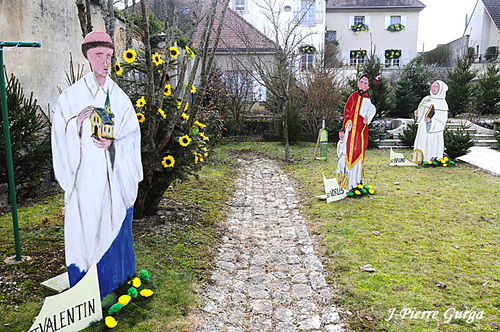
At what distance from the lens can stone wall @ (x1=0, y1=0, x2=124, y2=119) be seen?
21.1 ft

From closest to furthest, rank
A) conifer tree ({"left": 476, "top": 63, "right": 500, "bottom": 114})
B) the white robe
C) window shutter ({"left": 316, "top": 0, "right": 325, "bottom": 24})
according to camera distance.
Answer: the white robe → conifer tree ({"left": 476, "top": 63, "right": 500, "bottom": 114}) → window shutter ({"left": 316, "top": 0, "right": 325, "bottom": 24})

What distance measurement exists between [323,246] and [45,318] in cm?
330

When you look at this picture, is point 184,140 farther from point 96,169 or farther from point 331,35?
point 331,35

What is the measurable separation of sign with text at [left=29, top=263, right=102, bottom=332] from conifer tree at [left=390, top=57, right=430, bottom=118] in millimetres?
16834

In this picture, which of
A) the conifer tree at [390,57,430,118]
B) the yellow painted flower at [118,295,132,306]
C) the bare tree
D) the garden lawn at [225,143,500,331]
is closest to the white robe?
the yellow painted flower at [118,295,132,306]

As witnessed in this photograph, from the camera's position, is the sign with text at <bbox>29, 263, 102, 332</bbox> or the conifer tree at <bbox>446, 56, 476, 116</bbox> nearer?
the sign with text at <bbox>29, 263, 102, 332</bbox>

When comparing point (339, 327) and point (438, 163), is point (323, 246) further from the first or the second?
point (438, 163)

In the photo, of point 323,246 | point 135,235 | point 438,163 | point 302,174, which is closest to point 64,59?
point 135,235

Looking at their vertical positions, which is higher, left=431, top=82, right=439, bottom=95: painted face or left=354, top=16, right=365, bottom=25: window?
left=354, top=16, right=365, bottom=25: window

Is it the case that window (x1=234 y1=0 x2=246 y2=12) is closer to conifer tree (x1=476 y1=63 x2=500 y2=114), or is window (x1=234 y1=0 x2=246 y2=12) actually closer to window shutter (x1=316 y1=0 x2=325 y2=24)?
window shutter (x1=316 y1=0 x2=325 y2=24)

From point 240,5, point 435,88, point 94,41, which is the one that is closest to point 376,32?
point 240,5

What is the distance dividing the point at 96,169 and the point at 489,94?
62.3 feet

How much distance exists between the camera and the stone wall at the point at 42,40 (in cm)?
643

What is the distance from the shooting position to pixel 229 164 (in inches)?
424
